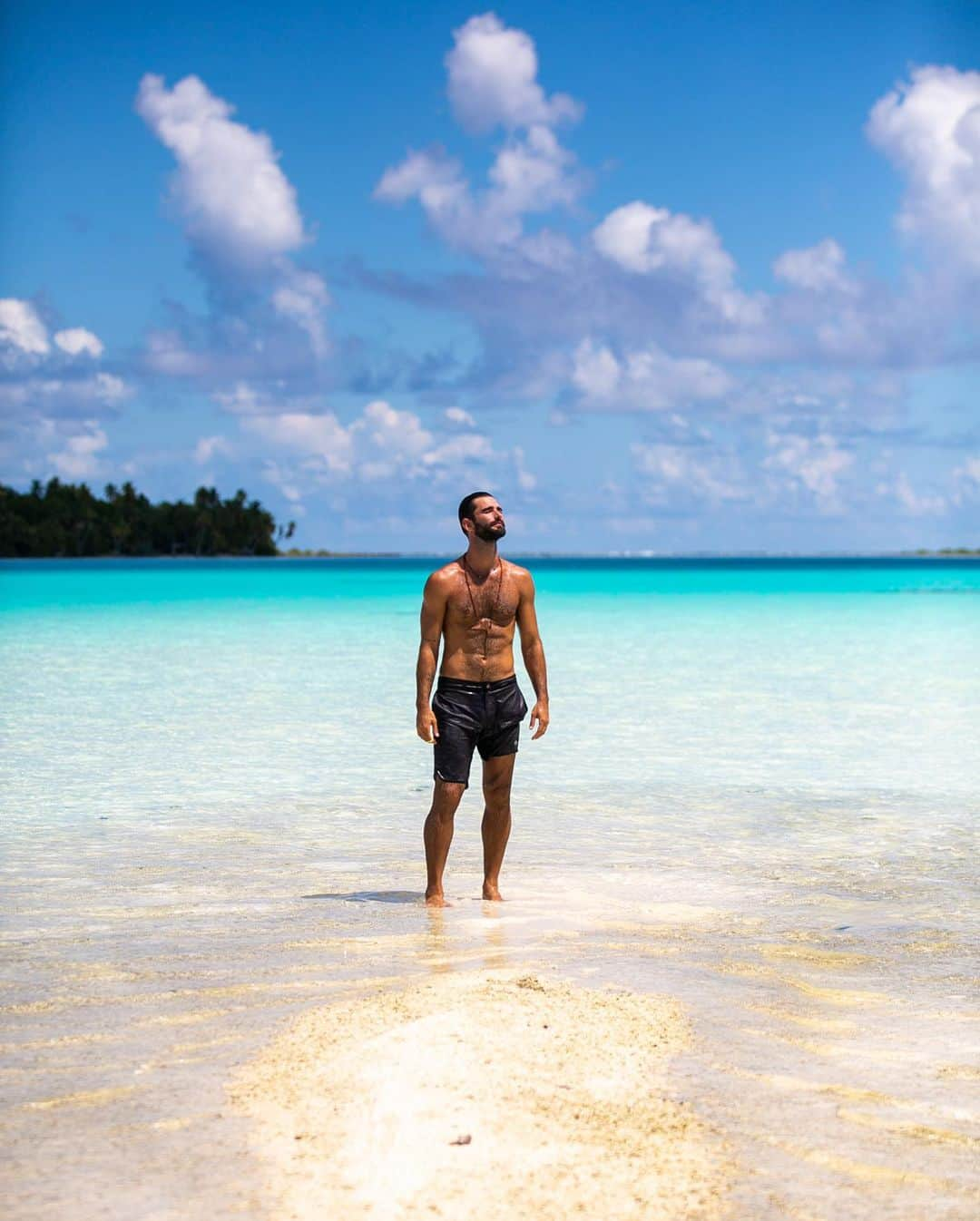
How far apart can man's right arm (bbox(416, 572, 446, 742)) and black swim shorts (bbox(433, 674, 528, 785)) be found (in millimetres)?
56

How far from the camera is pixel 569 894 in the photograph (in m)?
6.47

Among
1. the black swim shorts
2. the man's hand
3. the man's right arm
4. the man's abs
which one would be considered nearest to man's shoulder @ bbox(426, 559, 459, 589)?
the man's right arm

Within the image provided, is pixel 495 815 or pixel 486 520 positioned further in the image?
pixel 495 815

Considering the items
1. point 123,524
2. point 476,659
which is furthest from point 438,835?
point 123,524

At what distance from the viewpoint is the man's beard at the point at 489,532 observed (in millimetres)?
5609

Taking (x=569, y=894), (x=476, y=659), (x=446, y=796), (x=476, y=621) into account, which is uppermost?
(x=476, y=621)

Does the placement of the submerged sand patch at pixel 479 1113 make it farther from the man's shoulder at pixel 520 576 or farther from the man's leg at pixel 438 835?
the man's shoulder at pixel 520 576

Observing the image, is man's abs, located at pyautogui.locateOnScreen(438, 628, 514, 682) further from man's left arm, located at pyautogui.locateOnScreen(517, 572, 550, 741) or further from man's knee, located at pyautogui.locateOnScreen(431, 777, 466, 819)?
man's knee, located at pyautogui.locateOnScreen(431, 777, 466, 819)

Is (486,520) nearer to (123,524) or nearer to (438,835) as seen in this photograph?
(438,835)

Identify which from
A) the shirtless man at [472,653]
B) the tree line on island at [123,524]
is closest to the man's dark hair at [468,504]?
the shirtless man at [472,653]

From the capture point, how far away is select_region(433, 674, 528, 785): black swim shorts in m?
5.76

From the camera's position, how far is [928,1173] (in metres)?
3.24

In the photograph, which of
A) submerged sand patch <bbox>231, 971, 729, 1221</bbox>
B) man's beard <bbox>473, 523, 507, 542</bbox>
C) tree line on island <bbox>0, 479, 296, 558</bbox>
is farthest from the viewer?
tree line on island <bbox>0, 479, 296, 558</bbox>

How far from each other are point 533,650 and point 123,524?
5619 inches
